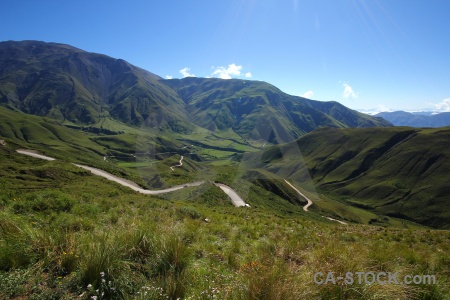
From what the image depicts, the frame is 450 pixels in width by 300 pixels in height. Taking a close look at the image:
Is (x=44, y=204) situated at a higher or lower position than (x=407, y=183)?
higher

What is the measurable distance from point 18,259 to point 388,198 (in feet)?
637

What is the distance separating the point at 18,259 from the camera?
538 centimetres

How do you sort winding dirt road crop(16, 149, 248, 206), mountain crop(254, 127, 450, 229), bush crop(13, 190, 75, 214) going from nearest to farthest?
bush crop(13, 190, 75, 214), winding dirt road crop(16, 149, 248, 206), mountain crop(254, 127, 450, 229)

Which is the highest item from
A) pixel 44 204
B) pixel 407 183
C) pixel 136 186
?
pixel 44 204

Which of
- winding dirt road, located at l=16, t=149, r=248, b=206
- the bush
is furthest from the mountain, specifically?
the bush

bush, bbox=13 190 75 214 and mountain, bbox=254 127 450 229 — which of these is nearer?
bush, bbox=13 190 75 214

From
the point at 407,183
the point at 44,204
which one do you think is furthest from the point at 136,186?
the point at 407,183

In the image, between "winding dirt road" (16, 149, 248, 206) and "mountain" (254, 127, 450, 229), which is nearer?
"winding dirt road" (16, 149, 248, 206)

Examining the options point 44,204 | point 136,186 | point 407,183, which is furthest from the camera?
point 407,183

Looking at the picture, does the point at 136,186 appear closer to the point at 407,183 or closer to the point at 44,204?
the point at 44,204

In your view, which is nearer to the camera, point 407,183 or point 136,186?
point 136,186

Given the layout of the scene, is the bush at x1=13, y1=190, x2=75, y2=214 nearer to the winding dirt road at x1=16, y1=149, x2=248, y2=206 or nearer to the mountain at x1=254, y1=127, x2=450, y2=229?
the winding dirt road at x1=16, y1=149, x2=248, y2=206

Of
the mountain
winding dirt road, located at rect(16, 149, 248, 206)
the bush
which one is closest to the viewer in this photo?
the bush

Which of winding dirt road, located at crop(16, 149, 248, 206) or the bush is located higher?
the bush
